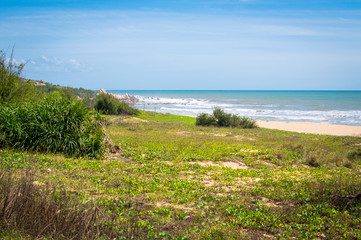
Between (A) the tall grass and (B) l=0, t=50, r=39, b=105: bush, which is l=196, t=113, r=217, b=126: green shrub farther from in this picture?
(A) the tall grass

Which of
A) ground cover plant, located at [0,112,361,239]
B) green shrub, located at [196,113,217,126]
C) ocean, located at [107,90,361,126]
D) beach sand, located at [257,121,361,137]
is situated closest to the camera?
ground cover plant, located at [0,112,361,239]

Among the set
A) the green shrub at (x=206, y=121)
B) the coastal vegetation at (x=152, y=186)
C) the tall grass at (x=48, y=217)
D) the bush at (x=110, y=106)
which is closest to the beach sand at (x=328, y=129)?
the green shrub at (x=206, y=121)

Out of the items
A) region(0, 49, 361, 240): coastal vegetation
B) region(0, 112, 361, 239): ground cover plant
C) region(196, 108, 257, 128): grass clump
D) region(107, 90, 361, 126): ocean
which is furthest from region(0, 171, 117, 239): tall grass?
region(107, 90, 361, 126): ocean

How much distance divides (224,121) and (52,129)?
20090 millimetres

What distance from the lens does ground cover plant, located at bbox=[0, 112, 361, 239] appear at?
4.97 metres

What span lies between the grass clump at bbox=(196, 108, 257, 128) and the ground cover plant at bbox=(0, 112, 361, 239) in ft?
49.5

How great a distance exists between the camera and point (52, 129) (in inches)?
410

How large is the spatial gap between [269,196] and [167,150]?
648 centimetres

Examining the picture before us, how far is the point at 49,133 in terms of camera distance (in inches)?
407

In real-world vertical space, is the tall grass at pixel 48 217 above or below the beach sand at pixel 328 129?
above

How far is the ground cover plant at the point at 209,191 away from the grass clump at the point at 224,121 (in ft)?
49.5

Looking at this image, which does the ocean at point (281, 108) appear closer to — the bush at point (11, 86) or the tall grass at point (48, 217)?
the bush at point (11, 86)

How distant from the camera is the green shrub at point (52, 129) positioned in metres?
10.2

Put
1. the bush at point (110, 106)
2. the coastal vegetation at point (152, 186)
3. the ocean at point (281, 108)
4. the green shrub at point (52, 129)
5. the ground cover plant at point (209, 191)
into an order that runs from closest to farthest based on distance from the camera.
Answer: the coastal vegetation at point (152, 186), the ground cover plant at point (209, 191), the green shrub at point (52, 129), the bush at point (110, 106), the ocean at point (281, 108)
